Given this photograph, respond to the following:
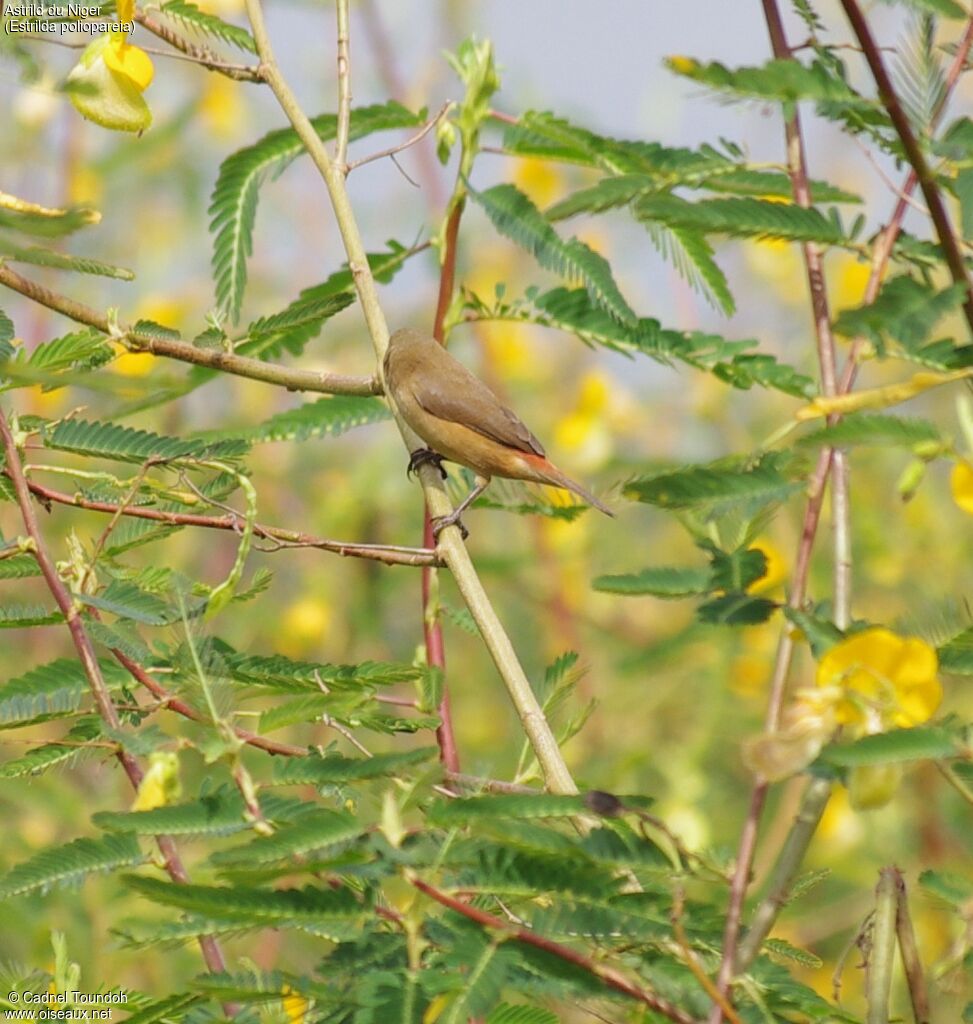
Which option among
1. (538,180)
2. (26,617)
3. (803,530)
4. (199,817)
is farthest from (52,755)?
(538,180)

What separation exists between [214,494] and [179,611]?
14.0 inches

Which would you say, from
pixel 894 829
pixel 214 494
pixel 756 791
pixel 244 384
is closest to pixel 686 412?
pixel 894 829

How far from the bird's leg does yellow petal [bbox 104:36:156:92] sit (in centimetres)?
69

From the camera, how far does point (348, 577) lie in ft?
17.8

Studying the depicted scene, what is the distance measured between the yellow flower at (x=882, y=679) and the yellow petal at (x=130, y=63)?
117cm

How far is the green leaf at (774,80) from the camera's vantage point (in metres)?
1.46

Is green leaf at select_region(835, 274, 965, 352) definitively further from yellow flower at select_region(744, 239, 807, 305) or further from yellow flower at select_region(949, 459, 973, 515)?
yellow flower at select_region(744, 239, 807, 305)

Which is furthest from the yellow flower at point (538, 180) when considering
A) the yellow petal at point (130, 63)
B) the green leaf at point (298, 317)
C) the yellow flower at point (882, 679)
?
the yellow flower at point (882, 679)

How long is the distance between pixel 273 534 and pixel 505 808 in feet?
1.97

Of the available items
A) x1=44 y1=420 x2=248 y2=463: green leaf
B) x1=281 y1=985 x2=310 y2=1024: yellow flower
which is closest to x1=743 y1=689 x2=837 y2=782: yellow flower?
x1=281 y1=985 x2=310 y2=1024: yellow flower

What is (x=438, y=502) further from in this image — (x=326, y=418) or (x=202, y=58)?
(x=202, y=58)

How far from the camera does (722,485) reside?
1.36 m

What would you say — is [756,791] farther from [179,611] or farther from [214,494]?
[214,494]

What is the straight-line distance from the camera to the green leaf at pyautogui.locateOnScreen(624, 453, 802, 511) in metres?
1.33
